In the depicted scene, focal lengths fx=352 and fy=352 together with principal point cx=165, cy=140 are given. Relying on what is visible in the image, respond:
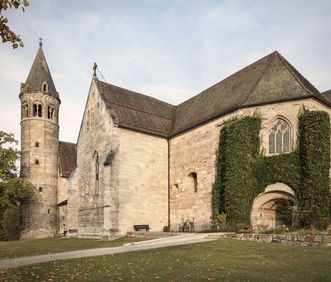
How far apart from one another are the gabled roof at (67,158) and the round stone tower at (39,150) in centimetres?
95

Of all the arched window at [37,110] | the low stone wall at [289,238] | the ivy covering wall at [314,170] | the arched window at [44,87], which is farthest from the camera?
the arched window at [44,87]

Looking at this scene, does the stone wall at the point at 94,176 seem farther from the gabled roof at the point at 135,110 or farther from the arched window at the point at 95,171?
the gabled roof at the point at 135,110

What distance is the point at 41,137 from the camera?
41.1 meters

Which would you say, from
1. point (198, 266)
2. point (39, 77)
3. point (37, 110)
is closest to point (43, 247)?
point (198, 266)

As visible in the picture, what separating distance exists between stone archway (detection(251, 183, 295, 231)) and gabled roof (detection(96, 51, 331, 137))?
5518 mm

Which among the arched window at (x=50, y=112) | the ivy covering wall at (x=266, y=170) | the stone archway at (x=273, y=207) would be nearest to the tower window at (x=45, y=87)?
the arched window at (x=50, y=112)

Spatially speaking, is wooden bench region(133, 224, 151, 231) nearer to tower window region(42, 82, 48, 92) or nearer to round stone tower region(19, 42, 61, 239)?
round stone tower region(19, 42, 61, 239)

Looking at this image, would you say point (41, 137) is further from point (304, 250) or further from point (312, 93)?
point (304, 250)

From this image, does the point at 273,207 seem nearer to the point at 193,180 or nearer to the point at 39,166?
the point at 193,180

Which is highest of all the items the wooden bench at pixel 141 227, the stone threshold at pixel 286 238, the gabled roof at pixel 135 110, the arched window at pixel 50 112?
the arched window at pixel 50 112

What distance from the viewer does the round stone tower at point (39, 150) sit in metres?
39.1

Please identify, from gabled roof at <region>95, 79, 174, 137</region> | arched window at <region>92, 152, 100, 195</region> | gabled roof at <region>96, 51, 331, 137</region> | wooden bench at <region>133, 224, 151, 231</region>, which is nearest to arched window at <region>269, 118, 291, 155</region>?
gabled roof at <region>96, 51, 331, 137</region>

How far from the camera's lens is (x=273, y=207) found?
22.2m

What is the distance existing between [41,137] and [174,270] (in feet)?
114
